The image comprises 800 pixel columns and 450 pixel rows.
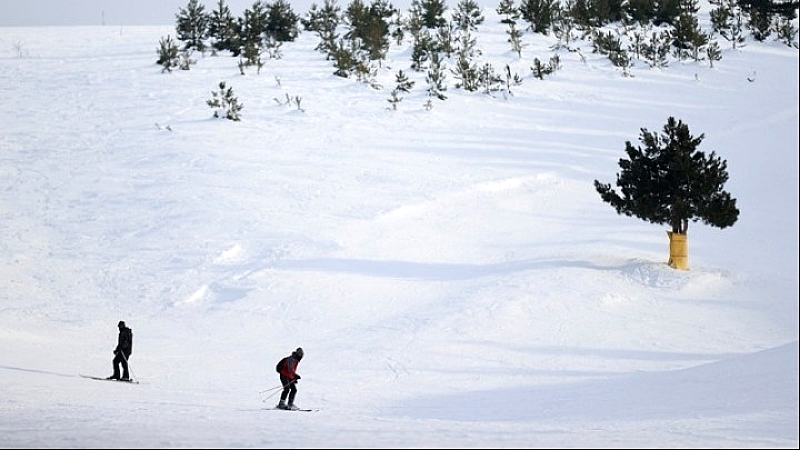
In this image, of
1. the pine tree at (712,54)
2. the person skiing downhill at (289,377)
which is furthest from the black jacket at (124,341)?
the pine tree at (712,54)

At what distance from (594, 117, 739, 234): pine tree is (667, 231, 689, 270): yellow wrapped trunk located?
18 centimetres

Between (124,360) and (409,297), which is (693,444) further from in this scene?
(409,297)

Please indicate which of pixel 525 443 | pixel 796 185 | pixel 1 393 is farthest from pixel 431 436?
pixel 796 185

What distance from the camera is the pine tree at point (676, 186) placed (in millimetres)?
19547

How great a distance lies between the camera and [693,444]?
339 inches

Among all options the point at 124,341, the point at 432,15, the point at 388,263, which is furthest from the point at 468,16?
the point at 124,341

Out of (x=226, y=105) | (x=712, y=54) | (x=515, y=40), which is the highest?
(x=515, y=40)

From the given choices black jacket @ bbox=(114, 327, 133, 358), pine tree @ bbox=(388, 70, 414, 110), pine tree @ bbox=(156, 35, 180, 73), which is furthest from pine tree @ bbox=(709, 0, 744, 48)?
black jacket @ bbox=(114, 327, 133, 358)

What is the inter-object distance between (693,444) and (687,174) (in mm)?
11776

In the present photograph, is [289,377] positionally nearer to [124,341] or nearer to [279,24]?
[124,341]

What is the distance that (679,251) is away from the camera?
65.2 feet

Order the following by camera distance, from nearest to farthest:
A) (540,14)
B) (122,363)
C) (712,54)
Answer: (122,363), (712,54), (540,14)

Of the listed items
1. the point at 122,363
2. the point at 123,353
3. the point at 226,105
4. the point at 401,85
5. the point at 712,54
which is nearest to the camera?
the point at 122,363

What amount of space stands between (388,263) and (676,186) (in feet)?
20.7
